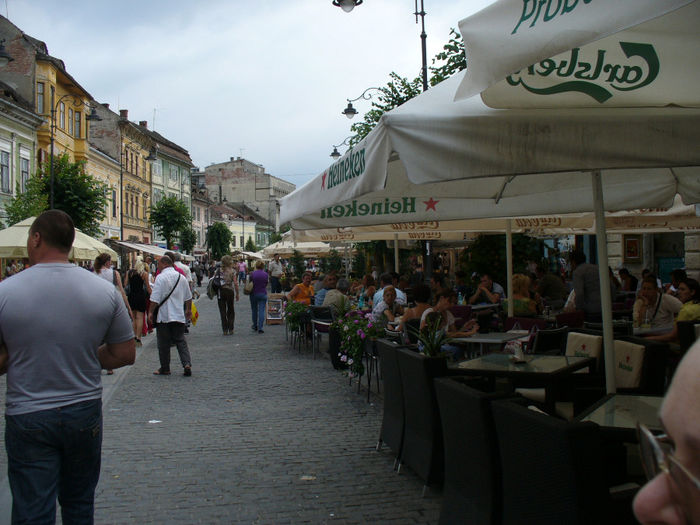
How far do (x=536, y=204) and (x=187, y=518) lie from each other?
16.7 feet

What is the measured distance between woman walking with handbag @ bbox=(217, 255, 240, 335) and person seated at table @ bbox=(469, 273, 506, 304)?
6425 millimetres

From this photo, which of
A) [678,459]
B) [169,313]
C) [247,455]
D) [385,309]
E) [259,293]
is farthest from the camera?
[259,293]

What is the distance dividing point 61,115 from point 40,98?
3740 millimetres

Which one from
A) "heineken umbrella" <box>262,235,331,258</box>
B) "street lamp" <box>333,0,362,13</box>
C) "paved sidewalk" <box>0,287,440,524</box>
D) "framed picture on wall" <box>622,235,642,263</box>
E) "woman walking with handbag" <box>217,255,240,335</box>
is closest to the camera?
"paved sidewalk" <box>0,287,440,524</box>

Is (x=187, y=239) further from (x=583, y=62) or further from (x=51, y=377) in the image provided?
(x=583, y=62)

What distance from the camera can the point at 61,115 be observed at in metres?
42.9

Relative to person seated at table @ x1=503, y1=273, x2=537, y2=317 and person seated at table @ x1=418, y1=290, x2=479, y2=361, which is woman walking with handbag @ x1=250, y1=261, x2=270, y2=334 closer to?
person seated at table @ x1=503, y1=273, x2=537, y2=317

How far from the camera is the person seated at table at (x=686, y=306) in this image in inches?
315

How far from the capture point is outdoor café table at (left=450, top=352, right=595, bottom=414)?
520 centimetres

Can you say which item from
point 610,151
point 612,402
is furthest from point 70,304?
point 612,402

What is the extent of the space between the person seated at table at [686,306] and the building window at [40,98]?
123ft

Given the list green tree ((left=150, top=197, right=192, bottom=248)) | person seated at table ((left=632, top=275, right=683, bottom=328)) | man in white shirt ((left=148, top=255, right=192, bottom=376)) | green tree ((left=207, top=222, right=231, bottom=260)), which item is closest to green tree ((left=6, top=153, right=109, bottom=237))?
man in white shirt ((left=148, top=255, right=192, bottom=376))

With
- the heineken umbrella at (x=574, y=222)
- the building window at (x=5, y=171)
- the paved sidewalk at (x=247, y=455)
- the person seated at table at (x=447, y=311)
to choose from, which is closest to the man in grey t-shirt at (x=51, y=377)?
the paved sidewalk at (x=247, y=455)

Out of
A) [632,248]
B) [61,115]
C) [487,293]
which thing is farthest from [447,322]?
[61,115]
